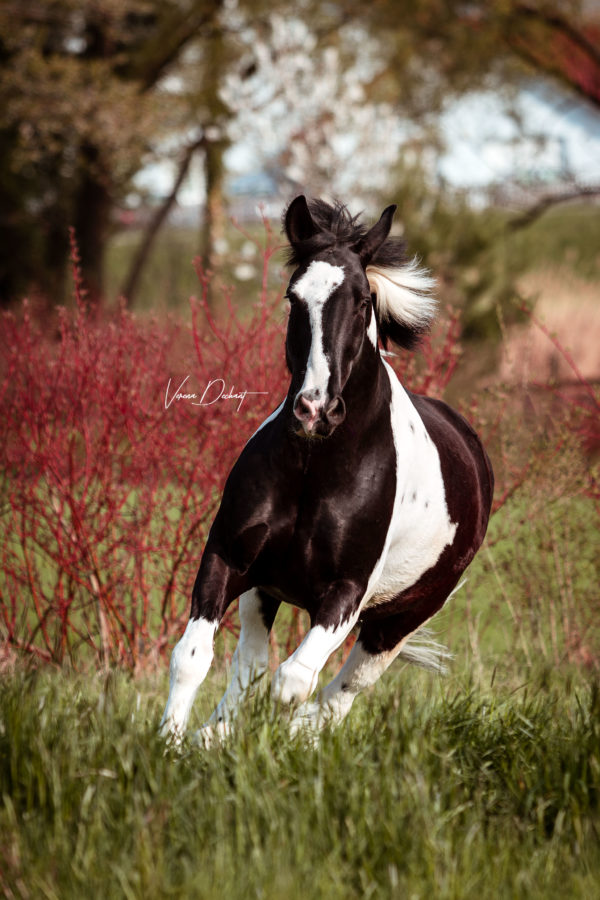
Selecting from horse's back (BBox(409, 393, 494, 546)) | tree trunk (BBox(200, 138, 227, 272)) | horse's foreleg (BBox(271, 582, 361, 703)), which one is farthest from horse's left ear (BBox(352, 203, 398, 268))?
tree trunk (BBox(200, 138, 227, 272))

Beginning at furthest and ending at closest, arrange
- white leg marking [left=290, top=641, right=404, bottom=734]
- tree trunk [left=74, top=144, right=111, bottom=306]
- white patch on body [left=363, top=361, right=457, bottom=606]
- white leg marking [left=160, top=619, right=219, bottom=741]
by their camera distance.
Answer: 1. tree trunk [left=74, top=144, right=111, bottom=306]
2. white leg marking [left=290, top=641, right=404, bottom=734]
3. white patch on body [left=363, top=361, right=457, bottom=606]
4. white leg marking [left=160, top=619, right=219, bottom=741]

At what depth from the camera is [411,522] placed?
4.09m

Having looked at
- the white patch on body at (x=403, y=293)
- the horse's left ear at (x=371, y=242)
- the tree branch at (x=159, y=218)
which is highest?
the horse's left ear at (x=371, y=242)

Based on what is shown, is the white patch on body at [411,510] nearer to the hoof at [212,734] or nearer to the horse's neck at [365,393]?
the horse's neck at [365,393]

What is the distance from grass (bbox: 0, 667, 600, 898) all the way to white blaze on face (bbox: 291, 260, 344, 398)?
1.10m

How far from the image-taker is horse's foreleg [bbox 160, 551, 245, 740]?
136 inches

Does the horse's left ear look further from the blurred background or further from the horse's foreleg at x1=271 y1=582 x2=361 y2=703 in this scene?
the blurred background

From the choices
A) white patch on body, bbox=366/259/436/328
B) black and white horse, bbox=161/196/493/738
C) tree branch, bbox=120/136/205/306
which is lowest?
tree branch, bbox=120/136/205/306

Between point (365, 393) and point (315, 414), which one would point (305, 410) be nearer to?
point (315, 414)

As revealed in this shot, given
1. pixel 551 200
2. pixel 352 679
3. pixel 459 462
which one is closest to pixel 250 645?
pixel 352 679

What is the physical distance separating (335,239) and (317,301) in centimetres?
36

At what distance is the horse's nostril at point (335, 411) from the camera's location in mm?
3291

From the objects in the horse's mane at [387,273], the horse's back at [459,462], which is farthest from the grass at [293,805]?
the horse's mane at [387,273]

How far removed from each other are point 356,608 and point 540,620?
3.32 meters
